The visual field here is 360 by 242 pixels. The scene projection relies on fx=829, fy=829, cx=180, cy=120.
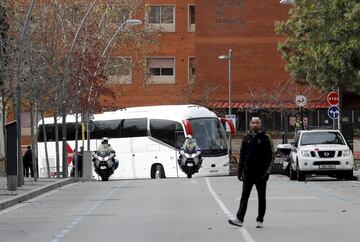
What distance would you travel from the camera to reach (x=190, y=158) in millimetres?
36594

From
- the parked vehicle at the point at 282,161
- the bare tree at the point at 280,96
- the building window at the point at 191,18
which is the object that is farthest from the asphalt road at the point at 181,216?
the building window at the point at 191,18

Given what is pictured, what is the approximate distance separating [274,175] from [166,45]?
3549cm

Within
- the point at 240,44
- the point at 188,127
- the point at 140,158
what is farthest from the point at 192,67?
the point at 188,127

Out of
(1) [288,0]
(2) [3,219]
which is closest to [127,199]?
(2) [3,219]

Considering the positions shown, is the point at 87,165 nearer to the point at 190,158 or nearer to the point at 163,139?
the point at 163,139

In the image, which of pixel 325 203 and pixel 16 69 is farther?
pixel 16 69

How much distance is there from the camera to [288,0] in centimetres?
3412

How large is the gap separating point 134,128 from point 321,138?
48.8 ft

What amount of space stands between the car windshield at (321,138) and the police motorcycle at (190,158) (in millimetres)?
7058

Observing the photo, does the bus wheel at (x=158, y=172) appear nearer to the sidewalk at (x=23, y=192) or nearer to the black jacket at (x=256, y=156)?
the sidewalk at (x=23, y=192)

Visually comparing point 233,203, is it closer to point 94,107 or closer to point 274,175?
point 274,175

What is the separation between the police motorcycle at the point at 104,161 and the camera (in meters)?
38.2

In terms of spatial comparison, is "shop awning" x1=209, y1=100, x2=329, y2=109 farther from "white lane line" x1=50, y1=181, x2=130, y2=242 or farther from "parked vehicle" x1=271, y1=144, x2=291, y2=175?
"white lane line" x1=50, y1=181, x2=130, y2=242

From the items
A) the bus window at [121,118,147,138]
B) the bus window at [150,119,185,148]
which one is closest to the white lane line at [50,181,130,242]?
the bus window at [150,119,185,148]
